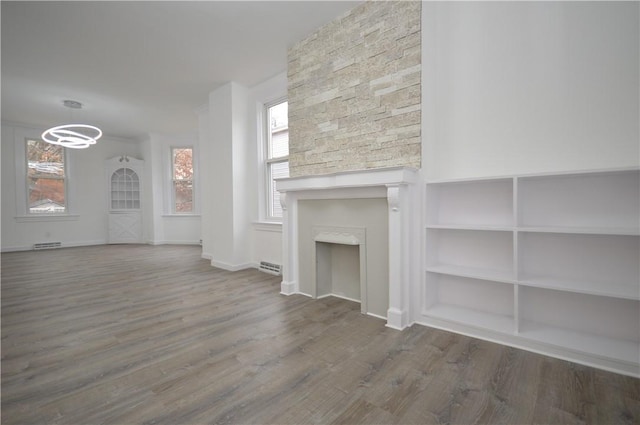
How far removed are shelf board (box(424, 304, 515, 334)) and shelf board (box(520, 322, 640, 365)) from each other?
0.11 m

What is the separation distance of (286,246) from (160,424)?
213cm

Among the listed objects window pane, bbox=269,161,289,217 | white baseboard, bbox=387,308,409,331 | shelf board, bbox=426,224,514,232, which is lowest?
white baseboard, bbox=387,308,409,331

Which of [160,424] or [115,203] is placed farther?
[115,203]

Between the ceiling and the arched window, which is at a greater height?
the ceiling

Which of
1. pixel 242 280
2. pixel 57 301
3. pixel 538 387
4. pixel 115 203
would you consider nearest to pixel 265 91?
pixel 242 280

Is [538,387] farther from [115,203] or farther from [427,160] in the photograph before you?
[115,203]

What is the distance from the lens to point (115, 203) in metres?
8.45

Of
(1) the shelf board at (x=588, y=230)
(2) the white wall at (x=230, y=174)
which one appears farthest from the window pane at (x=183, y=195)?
(1) the shelf board at (x=588, y=230)

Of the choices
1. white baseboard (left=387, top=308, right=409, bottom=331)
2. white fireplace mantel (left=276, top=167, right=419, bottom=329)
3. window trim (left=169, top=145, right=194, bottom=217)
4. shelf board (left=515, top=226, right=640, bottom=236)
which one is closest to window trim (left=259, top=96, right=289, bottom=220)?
white fireplace mantel (left=276, top=167, right=419, bottom=329)

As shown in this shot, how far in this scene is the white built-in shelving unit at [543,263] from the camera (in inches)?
71.8

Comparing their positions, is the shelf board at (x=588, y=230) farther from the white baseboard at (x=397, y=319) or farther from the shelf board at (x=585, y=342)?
the white baseboard at (x=397, y=319)

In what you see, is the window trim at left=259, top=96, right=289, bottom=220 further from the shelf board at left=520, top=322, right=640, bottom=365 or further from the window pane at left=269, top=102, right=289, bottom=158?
the shelf board at left=520, top=322, right=640, bottom=365

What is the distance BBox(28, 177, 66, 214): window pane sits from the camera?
23.6 ft

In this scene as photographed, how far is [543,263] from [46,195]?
10.2 metres
